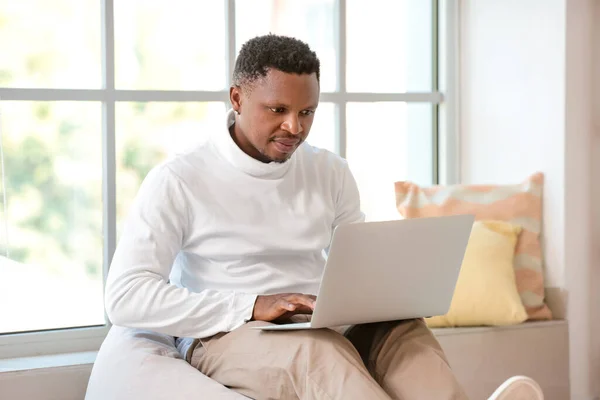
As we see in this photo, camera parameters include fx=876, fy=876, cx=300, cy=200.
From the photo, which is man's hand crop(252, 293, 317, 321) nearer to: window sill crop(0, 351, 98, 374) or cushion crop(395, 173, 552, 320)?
window sill crop(0, 351, 98, 374)

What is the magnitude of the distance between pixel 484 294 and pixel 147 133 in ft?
3.96

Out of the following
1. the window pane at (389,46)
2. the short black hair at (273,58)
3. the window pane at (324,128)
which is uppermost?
the window pane at (389,46)

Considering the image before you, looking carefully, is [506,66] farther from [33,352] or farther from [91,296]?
[33,352]

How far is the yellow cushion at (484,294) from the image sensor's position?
2.85 metres

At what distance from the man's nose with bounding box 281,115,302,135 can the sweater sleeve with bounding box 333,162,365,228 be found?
34cm

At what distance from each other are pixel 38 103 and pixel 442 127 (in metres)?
1.52

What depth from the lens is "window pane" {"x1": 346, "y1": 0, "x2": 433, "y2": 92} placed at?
3.18 meters

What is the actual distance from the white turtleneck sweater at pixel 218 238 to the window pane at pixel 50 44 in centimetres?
65

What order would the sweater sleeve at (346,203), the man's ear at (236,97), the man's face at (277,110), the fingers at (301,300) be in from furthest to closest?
the sweater sleeve at (346,203)
the man's ear at (236,97)
the man's face at (277,110)
the fingers at (301,300)

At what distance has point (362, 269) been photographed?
1.78 metres

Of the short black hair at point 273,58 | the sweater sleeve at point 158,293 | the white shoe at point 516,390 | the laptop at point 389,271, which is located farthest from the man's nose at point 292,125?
the white shoe at point 516,390

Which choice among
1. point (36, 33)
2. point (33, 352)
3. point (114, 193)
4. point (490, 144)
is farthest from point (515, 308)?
point (36, 33)

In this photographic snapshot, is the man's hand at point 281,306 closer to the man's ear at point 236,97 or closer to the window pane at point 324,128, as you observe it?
the man's ear at point 236,97

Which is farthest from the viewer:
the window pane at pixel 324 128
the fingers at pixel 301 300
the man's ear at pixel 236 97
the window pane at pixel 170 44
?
the window pane at pixel 324 128
